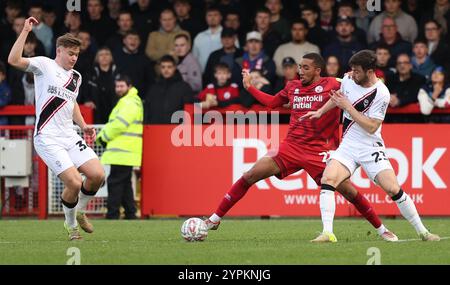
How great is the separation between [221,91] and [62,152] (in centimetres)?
616

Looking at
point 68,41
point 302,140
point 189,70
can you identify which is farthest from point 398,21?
point 68,41

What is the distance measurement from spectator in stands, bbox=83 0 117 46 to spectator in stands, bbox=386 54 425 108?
5708mm

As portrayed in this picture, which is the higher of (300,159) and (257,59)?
(257,59)

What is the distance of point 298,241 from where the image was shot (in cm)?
1325

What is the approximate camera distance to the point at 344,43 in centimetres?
1952

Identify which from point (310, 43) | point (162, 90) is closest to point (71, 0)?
point (162, 90)

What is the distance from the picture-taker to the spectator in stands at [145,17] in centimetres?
2130

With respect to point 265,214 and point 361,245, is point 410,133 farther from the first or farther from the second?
point 361,245

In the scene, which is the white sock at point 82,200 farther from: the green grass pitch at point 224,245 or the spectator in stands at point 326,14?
the spectator in stands at point 326,14

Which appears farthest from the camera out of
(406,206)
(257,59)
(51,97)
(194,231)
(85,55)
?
(85,55)

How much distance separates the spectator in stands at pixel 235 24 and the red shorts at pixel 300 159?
7.24 m

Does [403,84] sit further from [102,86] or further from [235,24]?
[102,86]

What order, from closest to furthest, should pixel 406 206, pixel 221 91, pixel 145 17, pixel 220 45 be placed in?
pixel 406 206 < pixel 221 91 < pixel 220 45 < pixel 145 17
